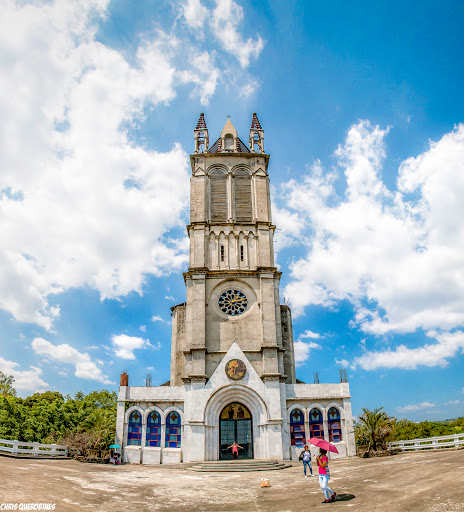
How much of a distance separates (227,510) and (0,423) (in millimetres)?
28335

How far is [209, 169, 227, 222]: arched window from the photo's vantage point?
123 feet

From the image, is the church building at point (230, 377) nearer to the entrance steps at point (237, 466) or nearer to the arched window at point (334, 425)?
the arched window at point (334, 425)

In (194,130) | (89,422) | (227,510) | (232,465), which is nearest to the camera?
(227,510)

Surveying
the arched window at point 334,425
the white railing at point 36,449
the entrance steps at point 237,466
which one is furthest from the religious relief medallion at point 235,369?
the white railing at point 36,449

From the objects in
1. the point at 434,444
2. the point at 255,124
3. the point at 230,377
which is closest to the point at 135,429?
the point at 230,377

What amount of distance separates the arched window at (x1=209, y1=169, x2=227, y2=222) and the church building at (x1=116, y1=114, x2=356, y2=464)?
21 cm

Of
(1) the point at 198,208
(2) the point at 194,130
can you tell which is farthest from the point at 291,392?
(2) the point at 194,130

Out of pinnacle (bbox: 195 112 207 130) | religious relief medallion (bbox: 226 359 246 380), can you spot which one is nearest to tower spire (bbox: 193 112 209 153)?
pinnacle (bbox: 195 112 207 130)

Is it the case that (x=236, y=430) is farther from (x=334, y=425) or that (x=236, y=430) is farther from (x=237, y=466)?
(x=334, y=425)

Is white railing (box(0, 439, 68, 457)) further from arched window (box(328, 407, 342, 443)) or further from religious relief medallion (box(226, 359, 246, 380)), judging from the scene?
arched window (box(328, 407, 342, 443))

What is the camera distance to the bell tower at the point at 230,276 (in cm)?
3156

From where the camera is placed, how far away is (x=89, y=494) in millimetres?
14609

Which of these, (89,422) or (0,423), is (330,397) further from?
(0,423)

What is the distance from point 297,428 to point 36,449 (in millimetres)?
17591
